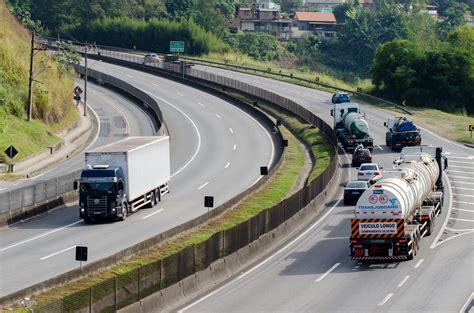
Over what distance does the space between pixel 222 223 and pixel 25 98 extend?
4393 centimetres

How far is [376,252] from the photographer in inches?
1859

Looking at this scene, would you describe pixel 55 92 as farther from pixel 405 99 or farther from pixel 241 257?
pixel 241 257

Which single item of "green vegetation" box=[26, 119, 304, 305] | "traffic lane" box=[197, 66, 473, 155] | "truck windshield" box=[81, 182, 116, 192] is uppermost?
"truck windshield" box=[81, 182, 116, 192]

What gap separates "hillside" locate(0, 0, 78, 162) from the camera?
87.5 meters

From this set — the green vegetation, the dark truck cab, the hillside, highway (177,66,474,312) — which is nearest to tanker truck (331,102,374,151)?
the green vegetation

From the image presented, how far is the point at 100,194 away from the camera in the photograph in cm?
5662

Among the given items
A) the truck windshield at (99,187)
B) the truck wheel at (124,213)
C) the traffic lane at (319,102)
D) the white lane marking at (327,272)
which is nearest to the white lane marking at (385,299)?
the white lane marking at (327,272)

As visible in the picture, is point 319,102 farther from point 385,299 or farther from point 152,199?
point 385,299

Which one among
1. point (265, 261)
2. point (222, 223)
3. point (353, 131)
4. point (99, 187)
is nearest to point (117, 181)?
point (99, 187)

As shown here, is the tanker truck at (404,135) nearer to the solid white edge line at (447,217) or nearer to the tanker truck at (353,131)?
the tanker truck at (353,131)

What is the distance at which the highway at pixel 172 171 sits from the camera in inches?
1928

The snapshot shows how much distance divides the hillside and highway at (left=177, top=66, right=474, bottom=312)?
33143 millimetres

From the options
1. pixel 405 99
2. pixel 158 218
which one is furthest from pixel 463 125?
pixel 158 218

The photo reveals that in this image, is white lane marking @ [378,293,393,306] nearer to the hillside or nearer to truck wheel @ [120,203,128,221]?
truck wheel @ [120,203,128,221]
